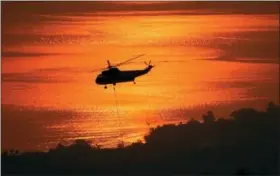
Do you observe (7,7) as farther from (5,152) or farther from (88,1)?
(5,152)

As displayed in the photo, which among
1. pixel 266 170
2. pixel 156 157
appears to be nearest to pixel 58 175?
pixel 156 157

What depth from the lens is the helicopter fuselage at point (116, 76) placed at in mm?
21562

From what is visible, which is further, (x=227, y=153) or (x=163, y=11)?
(x=227, y=153)

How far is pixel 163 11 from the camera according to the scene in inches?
779

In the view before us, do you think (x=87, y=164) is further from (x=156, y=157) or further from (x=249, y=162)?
(x=249, y=162)

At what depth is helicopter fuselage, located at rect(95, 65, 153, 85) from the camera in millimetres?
21562

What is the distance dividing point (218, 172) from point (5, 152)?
182 inches

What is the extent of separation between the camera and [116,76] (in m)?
22.0

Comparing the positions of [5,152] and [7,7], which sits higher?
[7,7]

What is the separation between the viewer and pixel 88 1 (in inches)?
795

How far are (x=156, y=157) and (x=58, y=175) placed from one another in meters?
2.96

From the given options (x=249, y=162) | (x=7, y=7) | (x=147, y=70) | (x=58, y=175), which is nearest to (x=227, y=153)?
(x=249, y=162)

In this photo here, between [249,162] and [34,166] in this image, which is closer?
[34,166]

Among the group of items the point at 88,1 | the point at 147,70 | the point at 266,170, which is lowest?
the point at 266,170
